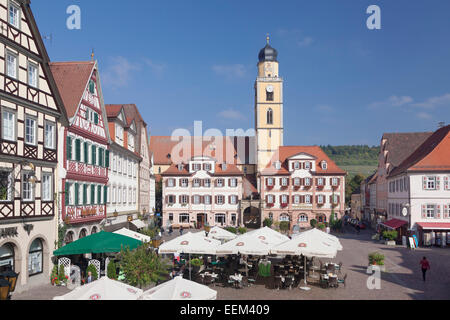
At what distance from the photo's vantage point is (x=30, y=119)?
68.6 feet

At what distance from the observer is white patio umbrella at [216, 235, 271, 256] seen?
806 inches

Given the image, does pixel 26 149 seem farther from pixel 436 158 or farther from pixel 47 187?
pixel 436 158

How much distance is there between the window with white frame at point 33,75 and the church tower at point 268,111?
51409mm

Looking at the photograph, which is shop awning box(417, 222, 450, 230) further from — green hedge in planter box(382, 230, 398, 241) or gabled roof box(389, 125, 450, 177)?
gabled roof box(389, 125, 450, 177)

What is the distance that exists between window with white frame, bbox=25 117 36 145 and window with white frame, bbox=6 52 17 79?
2.03m

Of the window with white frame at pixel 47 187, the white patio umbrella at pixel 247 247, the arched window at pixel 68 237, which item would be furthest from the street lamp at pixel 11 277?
the white patio umbrella at pixel 247 247

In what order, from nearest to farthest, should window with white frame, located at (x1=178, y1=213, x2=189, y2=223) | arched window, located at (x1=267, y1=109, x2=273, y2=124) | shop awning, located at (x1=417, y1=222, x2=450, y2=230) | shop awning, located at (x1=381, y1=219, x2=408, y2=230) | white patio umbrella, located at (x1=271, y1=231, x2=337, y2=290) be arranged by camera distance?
white patio umbrella, located at (x1=271, y1=231, x2=337, y2=290)
shop awning, located at (x1=417, y1=222, x2=450, y2=230)
shop awning, located at (x1=381, y1=219, x2=408, y2=230)
window with white frame, located at (x1=178, y1=213, x2=189, y2=223)
arched window, located at (x1=267, y1=109, x2=273, y2=124)

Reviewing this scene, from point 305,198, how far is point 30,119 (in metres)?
45.8

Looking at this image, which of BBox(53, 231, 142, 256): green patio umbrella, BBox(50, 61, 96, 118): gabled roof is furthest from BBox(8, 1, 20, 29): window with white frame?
BBox(53, 231, 142, 256): green patio umbrella

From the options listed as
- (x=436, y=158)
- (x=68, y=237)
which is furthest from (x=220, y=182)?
(x=68, y=237)

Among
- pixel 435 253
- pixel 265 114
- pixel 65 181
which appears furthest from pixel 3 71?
pixel 265 114

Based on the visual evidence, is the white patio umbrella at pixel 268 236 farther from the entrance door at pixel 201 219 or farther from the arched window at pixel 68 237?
the entrance door at pixel 201 219

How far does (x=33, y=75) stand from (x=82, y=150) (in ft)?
21.4
